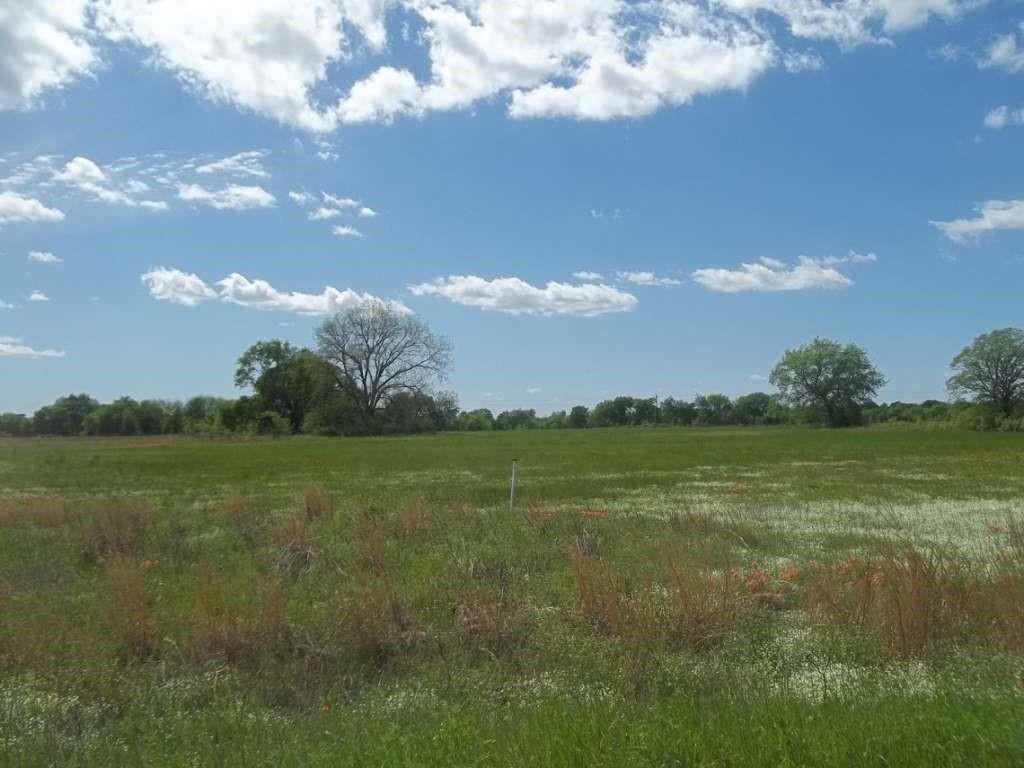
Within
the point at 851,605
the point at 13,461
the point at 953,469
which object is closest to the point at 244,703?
the point at 851,605

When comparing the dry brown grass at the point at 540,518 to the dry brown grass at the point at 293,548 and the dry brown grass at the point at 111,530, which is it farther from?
the dry brown grass at the point at 111,530

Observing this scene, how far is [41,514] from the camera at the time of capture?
59.3 ft

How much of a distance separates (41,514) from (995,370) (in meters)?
122

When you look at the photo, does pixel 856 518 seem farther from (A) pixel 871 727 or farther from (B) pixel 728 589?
(A) pixel 871 727

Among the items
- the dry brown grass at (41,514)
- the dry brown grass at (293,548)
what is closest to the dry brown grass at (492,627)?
the dry brown grass at (293,548)

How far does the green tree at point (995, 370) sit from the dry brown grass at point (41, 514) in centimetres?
11480

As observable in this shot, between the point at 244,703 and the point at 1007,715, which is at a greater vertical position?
the point at 1007,715

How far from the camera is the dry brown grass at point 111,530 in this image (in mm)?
13922

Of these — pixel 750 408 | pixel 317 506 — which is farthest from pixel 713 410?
pixel 317 506

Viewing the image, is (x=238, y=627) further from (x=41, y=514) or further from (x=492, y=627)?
(x=41, y=514)

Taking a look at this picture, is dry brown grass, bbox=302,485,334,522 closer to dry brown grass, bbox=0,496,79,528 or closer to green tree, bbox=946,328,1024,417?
dry brown grass, bbox=0,496,79,528

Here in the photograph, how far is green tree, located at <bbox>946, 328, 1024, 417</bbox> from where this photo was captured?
108 meters

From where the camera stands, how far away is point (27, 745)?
5.77 metres

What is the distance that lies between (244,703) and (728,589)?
5.51m
